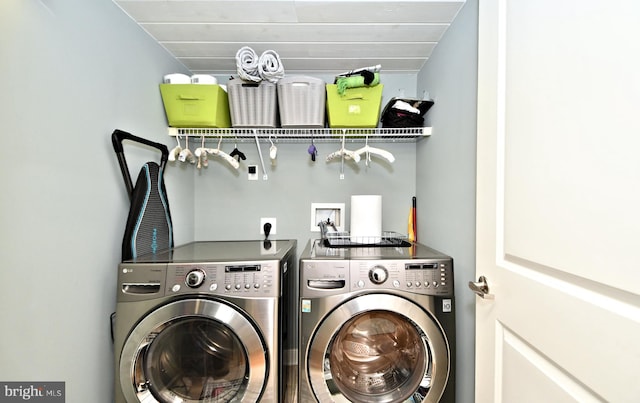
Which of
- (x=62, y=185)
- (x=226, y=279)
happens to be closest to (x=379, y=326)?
(x=226, y=279)

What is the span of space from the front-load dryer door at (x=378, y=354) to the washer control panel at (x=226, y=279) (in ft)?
1.00

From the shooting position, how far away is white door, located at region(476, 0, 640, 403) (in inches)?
21.2

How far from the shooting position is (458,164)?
1316mm

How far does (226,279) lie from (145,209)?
560mm

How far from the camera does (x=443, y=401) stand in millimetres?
1208

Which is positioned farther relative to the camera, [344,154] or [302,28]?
[344,154]

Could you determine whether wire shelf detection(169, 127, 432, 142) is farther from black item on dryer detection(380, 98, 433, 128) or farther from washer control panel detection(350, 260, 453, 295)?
washer control panel detection(350, 260, 453, 295)

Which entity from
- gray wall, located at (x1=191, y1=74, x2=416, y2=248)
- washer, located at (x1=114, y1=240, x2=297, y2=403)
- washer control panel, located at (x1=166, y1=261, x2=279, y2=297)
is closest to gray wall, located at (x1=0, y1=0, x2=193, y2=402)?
washer, located at (x1=114, y1=240, x2=297, y2=403)

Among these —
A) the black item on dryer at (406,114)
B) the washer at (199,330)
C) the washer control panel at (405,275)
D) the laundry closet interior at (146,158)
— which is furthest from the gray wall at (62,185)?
the black item on dryer at (406,114)

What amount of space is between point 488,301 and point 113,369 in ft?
5.20

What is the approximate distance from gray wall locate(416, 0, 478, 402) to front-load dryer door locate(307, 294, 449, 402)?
0.53 feet

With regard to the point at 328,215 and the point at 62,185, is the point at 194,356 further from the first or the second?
the point at 328,215

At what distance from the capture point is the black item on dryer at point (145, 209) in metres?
1.27

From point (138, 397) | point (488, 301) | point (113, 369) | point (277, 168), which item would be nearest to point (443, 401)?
point (488, 301)
